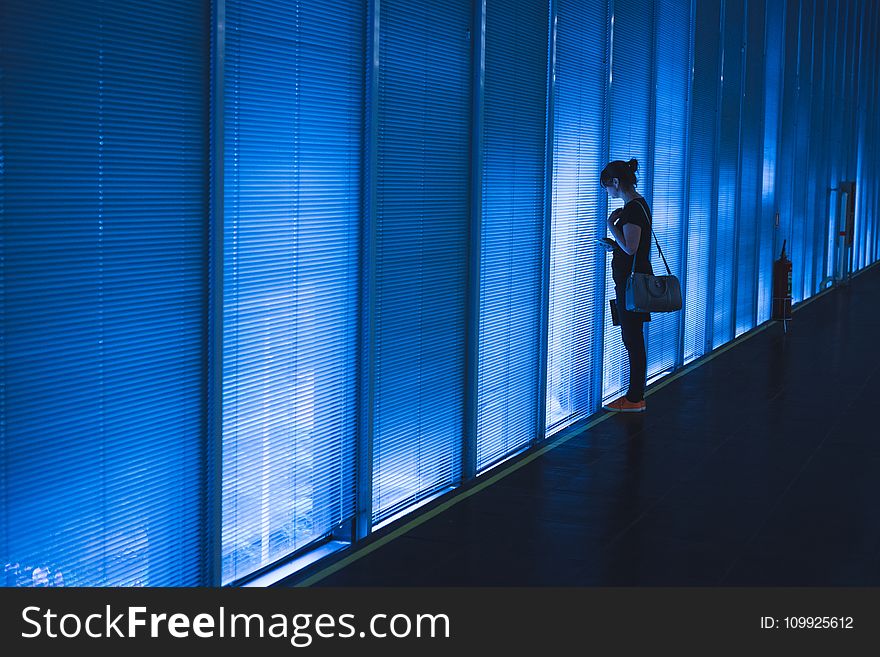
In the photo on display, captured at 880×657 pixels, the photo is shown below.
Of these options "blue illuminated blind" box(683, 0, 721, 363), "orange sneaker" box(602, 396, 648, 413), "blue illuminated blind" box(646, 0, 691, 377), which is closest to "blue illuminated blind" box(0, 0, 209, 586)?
"orange sneaker" box(602, 396, 648, 413)

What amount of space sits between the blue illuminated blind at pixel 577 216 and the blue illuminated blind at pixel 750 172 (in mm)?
5632

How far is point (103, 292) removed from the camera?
161 inches

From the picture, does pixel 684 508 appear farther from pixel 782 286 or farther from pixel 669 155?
pixel 782 286

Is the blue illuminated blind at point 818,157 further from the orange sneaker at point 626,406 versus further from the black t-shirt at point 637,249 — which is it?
the black t-shirt at point 637,249

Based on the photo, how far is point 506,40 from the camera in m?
7.19

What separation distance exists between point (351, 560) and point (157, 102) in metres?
2.34

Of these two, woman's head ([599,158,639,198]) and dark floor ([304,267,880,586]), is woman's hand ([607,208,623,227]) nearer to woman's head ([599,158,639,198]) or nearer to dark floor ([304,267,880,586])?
woman's head ([599,158,639,198])

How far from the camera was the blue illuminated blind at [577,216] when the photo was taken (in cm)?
827

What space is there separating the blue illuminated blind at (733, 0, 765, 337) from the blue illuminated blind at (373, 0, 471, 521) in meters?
8.27

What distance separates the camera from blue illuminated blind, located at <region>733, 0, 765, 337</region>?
14.2m

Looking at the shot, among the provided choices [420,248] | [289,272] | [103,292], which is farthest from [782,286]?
[103,292]

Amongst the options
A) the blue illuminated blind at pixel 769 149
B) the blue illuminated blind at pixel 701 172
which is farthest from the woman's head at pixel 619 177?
the blue illuminated blind at pixel 769 149

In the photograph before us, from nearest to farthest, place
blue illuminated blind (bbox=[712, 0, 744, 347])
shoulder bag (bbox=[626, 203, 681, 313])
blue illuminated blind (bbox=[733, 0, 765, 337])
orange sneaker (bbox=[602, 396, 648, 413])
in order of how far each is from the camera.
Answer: shoulder bag (bbox=[626, 203, 681, 313])
orange sneaker (bbox=[602, 396, 648, 413])
blue illuminated blind (bbox=[712, 0, 744, 347])
blue illuminated blind (bbox=[733, 0, 765, 337])

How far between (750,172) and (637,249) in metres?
6.78
